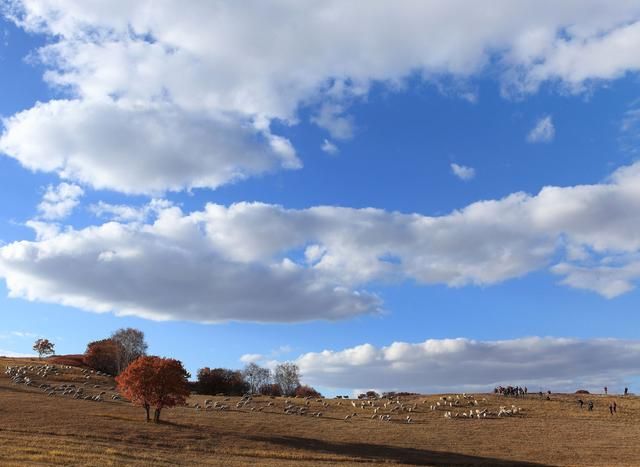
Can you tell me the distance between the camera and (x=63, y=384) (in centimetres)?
10456

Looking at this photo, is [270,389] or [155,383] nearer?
[155,383]

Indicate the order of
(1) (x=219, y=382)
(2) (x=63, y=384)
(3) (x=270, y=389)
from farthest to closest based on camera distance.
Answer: (3) (x=270, y=389) → (1) (x=219, y=382) → (2) (x=63, y=384)

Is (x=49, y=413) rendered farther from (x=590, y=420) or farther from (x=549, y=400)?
(x=549, y=400)

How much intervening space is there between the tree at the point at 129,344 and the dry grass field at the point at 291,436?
208ft

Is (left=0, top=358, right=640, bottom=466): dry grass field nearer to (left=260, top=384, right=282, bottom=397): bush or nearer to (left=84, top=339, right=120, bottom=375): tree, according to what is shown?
(left=84, top=339, right=120, bottom=375): tree

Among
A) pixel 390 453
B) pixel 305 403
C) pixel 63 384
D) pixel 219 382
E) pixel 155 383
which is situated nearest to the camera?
pixel 390 453

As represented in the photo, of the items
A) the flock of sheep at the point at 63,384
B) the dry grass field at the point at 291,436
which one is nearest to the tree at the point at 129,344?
the flock of sheep at the point at 63,384

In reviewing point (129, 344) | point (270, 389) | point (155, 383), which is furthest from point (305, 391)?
point (155, 383)

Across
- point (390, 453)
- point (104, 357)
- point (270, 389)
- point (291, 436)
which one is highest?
point (104, 357)

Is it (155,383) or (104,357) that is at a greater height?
(104,357)

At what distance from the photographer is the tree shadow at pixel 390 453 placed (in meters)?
57.8

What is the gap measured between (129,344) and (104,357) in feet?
Result: 27.0

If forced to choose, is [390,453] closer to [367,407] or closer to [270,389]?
[367,407]

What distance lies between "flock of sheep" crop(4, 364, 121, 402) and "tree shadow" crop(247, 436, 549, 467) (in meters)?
41.0
